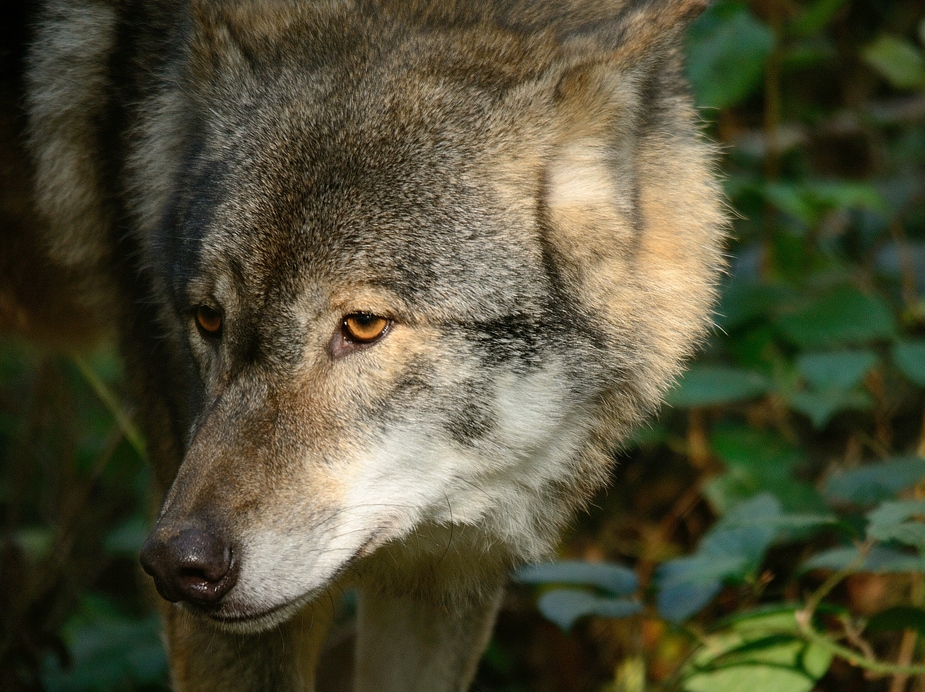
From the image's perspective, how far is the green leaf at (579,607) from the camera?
290 centimetres

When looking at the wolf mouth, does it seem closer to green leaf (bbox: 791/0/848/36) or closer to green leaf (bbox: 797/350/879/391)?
green leaf (bbox: 797/350/879/391)

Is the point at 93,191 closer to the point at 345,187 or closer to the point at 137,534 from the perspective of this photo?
the point at 345,187

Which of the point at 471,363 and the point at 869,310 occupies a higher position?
the point at 471,363

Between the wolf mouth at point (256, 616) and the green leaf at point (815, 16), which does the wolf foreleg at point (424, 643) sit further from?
the green leaf at point (815, 16)

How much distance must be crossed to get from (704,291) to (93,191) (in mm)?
1785

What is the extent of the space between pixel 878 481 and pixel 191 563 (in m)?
2.15

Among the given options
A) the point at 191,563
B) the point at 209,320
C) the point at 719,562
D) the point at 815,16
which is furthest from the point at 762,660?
the point at 815,16

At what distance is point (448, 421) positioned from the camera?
228 cm

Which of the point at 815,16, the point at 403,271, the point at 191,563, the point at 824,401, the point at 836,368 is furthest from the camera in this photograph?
the point at 815,16

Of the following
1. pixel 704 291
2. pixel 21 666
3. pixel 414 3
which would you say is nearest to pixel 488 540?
pixel 704 291

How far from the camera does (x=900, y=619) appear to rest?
269cm

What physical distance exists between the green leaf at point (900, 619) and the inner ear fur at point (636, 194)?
2.82ft

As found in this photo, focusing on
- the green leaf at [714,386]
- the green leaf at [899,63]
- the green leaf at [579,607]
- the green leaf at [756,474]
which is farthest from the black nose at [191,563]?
the green leaf at [899,63]

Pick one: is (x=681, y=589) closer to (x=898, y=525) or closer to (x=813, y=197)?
(x=898, y=525)
